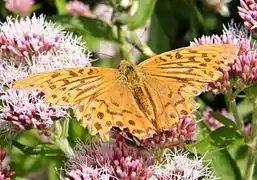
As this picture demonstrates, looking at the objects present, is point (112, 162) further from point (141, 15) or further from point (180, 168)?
point (141, 15)

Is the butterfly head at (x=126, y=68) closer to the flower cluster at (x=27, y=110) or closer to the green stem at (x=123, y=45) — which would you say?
the flower cluster at (x=27, y=110)

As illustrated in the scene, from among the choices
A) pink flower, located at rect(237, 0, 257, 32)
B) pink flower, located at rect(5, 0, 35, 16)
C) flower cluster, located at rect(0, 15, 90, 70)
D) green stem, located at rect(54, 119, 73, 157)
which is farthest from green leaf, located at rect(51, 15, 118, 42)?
pink flower, located at rect(237, 0, 257, 32)

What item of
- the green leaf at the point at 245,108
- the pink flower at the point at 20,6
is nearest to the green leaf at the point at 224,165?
the green leaf at the point at 245,108

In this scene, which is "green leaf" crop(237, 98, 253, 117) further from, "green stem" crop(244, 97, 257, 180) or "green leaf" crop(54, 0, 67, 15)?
"green leaf" crop(54, 0, 67, 15)

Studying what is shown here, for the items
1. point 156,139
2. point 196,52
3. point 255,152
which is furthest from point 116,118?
point 255,152

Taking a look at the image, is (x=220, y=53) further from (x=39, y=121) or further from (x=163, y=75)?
(x=39, y=121)

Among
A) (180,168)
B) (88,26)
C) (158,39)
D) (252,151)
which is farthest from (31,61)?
(158,39)
